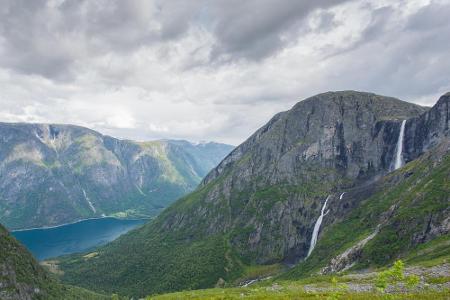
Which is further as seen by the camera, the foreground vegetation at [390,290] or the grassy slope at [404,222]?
the grassy slope at [404,222]

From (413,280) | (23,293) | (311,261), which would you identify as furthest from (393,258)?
(23,293)

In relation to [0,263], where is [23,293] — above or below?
below

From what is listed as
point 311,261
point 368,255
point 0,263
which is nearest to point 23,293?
point 0,263

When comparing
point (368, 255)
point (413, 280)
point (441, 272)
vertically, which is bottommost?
point (368, 255)

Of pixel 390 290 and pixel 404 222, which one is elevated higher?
pixel 390 290

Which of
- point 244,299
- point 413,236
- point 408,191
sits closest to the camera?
point 244,299

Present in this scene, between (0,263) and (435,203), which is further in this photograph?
(0,263)

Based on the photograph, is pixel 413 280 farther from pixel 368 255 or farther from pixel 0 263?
pixel 0 263

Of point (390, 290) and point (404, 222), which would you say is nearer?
point (390, 290)

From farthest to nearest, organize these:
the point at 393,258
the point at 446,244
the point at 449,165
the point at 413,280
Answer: the point at 449,165, the point at 393,258, the point at 446,244, the point at 413,280

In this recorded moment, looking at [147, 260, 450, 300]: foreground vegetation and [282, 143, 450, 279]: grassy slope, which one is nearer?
[147, 260, 450, 300]: foreground vegetation

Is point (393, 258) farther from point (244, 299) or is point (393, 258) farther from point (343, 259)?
point (244, 299)
